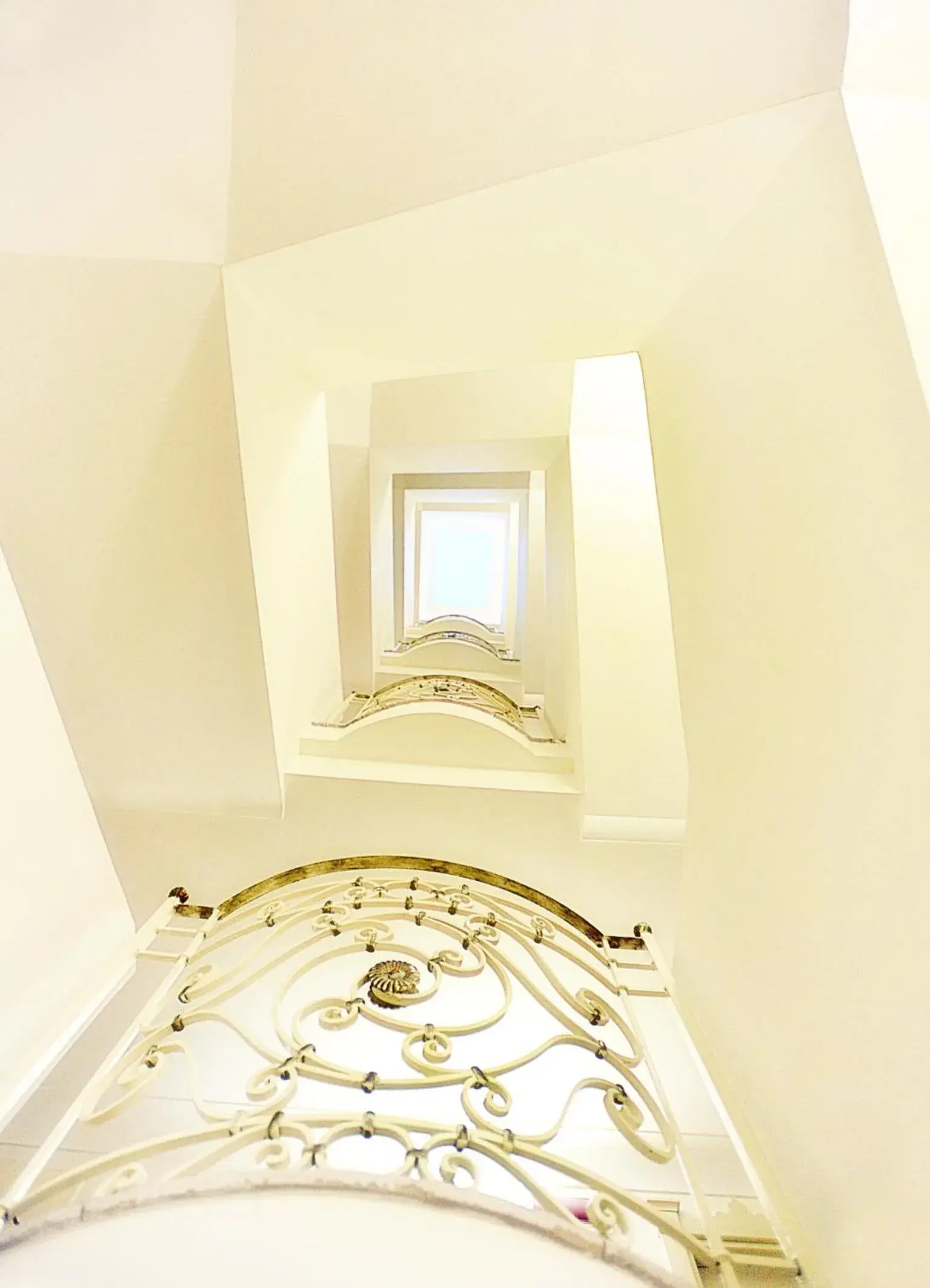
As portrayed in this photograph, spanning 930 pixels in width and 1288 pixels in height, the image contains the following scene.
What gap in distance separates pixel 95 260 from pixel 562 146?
41.8 inches

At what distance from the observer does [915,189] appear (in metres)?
0.89

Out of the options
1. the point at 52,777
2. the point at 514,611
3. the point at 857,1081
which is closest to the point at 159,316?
the point at 52,777

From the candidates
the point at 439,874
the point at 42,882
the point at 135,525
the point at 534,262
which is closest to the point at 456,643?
the point at 135,525

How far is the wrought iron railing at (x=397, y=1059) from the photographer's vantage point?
0.96 m

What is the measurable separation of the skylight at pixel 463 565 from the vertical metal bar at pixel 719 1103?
176 inches

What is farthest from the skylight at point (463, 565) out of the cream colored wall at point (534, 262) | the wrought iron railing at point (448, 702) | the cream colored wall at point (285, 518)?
the cream colored wall at point (534, 262)

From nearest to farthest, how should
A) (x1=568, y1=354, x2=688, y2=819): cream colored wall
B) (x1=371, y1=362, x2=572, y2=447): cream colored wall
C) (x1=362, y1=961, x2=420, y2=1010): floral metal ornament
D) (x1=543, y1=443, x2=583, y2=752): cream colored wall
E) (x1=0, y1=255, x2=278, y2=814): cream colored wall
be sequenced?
(x1=362, y1=961, x2=420, y2=1010): floral metal ornament
(x1=0, y1=255, x2=278, y2=814): cream colored wall
(x1=568, y1=354, x2=688, y2=819): cream colored wall
(x1=543, y1=443, x2=583, y2=752): cream colored wall
(x1=371, y1=362, x2=572, y2=447): cream colored wall

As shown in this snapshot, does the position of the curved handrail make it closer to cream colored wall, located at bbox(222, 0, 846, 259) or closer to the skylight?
cream colored wall, located at bbox(222, 0, 846, 259)

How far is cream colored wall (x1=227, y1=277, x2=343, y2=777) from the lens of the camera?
1.83 m

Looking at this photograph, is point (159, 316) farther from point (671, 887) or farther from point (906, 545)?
point (671, 887)

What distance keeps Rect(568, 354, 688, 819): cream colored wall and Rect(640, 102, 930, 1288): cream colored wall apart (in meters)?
0.98

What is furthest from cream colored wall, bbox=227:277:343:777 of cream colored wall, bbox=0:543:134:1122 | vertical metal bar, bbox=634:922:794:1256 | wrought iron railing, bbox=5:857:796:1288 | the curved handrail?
vertical metal bar, bbox=634:922:794:1256

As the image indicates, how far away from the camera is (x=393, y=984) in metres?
1.30

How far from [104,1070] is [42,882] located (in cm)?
81
